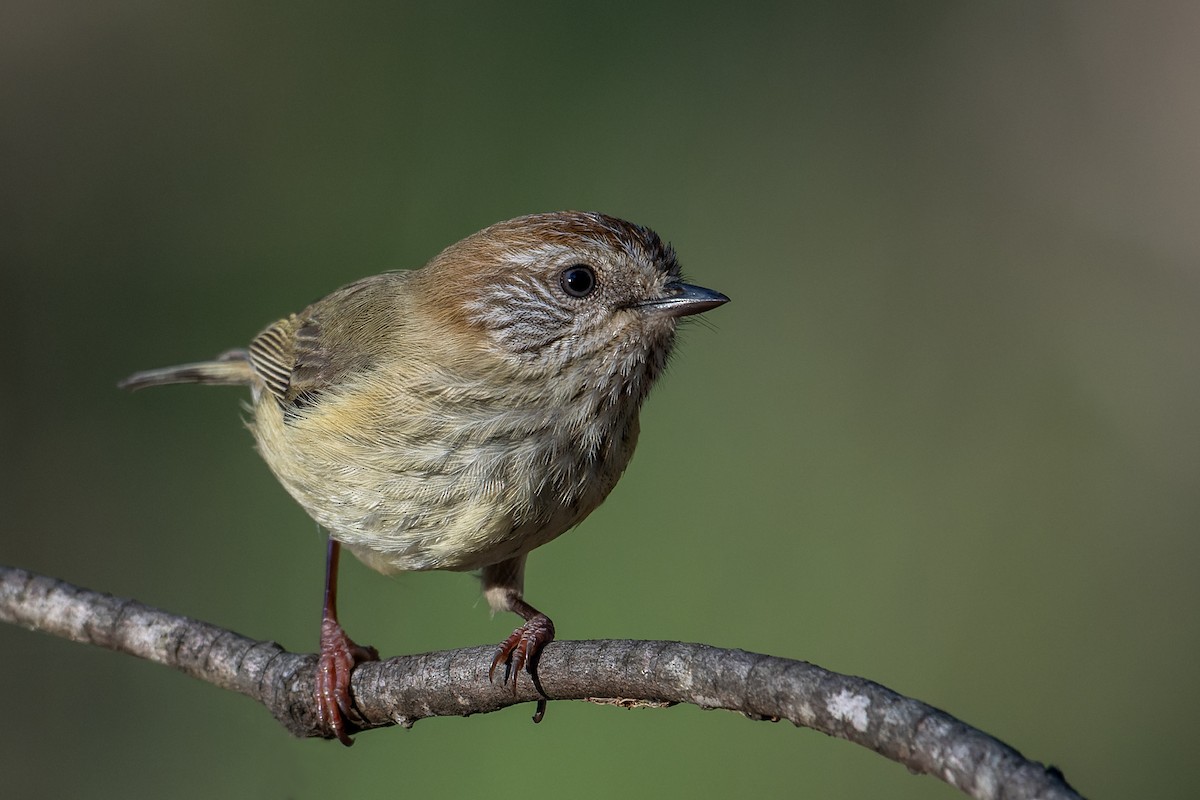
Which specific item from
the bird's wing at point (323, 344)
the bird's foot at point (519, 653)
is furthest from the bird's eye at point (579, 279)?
the bird's foot at point (519, 653)

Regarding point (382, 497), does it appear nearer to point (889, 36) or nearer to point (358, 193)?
point (358, 193)

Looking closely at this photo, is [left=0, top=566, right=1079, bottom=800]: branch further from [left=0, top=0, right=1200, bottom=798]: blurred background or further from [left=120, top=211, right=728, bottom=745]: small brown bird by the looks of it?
[left=0, top=0, right=1200, bottom=798]: blurred background

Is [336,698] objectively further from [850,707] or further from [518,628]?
[850,707]

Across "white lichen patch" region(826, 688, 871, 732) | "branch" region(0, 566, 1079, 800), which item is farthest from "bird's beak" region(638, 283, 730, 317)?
"white lichen patch" region(826, 688, 871, 732)

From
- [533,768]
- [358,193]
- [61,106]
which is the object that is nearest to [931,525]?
[533,768]

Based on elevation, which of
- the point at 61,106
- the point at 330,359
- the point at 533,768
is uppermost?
the point at 61,106

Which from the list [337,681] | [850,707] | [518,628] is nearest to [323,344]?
[337,681]
